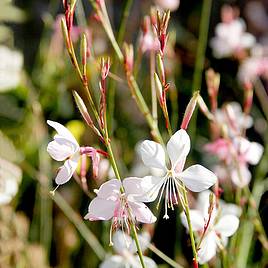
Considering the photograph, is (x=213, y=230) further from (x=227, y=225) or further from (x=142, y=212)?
(x=142, y=212)

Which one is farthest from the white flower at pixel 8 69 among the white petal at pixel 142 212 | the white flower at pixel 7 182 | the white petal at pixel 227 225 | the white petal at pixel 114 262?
the white petal at pixel 142 212

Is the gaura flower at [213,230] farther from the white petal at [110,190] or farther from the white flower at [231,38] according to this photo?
the white flower at [231,38]

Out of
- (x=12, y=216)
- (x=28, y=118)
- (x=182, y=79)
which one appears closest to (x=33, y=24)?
(x=182, y=79)

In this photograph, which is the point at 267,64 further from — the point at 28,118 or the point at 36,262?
the point at 36,262

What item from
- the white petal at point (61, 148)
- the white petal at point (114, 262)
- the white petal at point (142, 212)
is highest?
the white petal at point (61, 148)

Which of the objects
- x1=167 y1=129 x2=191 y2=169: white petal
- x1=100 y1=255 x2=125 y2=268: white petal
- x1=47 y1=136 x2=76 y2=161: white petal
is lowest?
x1=100 y1=255 x2=125 y2=268: white petal

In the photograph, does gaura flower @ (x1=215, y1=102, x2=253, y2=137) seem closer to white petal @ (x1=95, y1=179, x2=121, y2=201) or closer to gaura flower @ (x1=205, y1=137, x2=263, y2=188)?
gaura flower @ (x1=205, y1=137, x2=263, y2=188)

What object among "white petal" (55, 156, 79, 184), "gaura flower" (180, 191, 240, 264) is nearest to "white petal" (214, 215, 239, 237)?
"gaura flower" (180, 191, 240, 264)
